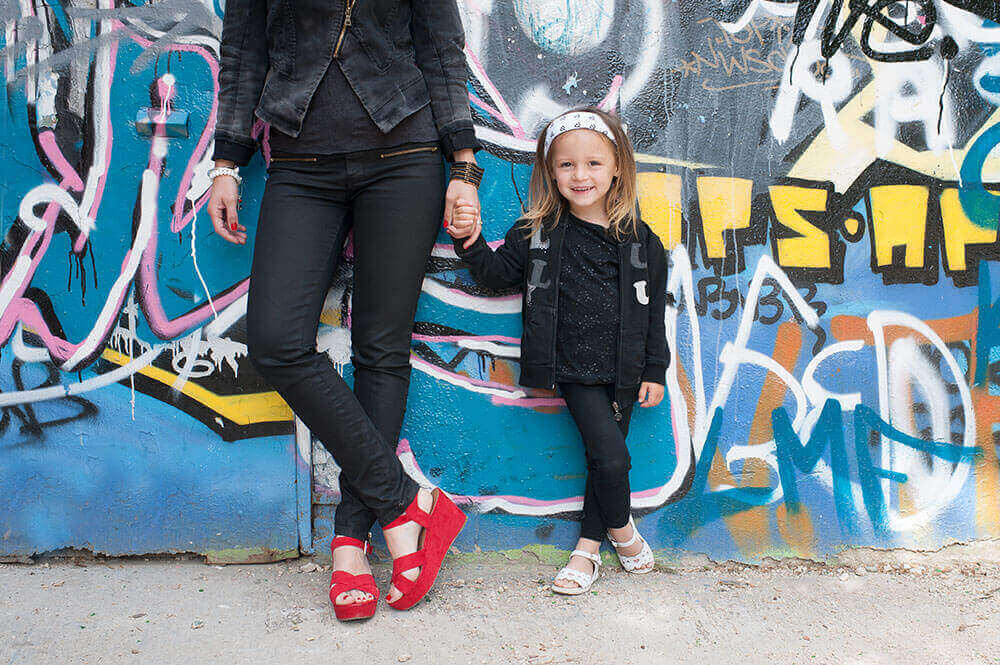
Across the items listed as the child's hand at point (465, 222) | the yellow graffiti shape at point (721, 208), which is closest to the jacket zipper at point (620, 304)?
the yellow graffiti shape at point (721, 208)

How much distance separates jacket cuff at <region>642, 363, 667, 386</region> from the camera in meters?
2.40

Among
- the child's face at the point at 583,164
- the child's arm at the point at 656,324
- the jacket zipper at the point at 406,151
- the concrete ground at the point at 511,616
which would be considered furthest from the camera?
the child's arm at the point at 656,324

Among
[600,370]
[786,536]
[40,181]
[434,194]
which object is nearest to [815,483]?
[786,536]

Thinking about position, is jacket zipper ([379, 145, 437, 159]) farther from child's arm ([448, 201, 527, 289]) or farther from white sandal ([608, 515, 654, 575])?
white sandal ([608, 515, 654, 575])

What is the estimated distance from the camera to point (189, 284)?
2.47 metres

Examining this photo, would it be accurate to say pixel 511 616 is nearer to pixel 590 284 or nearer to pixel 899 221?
pixel 590 284

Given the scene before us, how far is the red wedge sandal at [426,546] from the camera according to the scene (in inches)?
88.2

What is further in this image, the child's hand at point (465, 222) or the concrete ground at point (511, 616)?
the child's hand at point (465, 222)

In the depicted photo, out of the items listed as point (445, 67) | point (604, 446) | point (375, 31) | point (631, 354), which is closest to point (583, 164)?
point (445, 67)

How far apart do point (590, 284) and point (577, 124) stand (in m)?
0.49

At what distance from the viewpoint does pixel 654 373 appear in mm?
2404

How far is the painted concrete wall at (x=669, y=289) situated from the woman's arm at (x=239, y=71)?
0.70 ft

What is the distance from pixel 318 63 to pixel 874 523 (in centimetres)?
231

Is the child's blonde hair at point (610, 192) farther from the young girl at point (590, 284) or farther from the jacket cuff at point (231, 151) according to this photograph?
the jacket cuff at point (231, 151)
